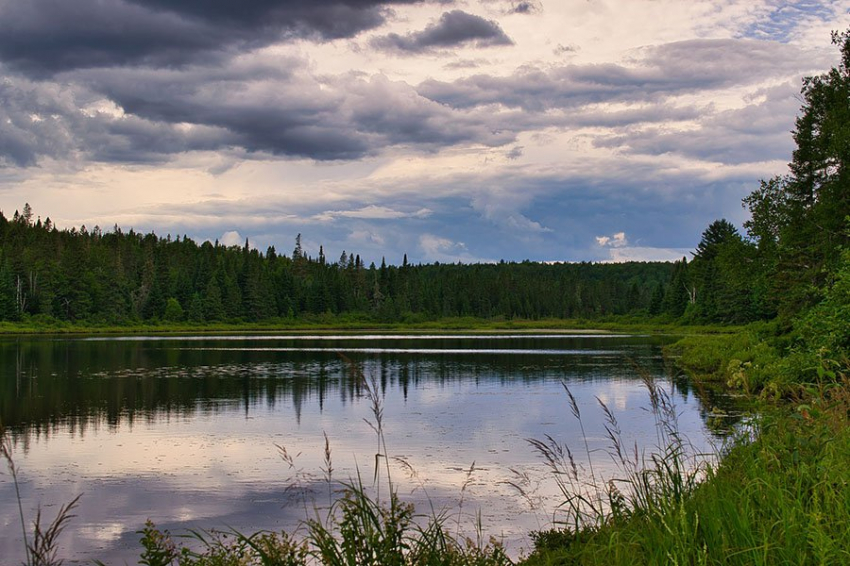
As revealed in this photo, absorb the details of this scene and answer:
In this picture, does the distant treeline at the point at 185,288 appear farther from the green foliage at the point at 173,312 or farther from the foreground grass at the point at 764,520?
the foreground grass at the point at 764,520

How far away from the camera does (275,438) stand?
77.9 feet

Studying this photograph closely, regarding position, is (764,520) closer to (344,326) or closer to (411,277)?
(344,326)

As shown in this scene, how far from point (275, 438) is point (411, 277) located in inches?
6638

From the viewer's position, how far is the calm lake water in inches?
579

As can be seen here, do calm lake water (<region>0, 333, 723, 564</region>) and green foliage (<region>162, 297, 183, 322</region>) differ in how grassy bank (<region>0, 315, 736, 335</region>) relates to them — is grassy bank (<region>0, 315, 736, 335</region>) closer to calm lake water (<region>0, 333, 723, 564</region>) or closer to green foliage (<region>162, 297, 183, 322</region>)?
green foliage (<region>162, 297, 183, 322</region>)

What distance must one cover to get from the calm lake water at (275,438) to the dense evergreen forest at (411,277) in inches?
433

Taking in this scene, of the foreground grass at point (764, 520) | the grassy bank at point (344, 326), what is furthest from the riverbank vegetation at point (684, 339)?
the grassy bank at point (344, 326)

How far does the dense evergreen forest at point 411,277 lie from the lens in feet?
140

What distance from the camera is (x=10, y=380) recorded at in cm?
4022

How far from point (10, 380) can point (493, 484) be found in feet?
106

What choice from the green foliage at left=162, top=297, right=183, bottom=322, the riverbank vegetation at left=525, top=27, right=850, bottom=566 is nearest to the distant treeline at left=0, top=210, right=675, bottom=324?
the green foliage at left=162, top=297, right=183, bottom=322

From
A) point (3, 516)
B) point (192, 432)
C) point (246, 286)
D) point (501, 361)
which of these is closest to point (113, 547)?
point (3, 516)

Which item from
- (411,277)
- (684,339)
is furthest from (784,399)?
(411,277)

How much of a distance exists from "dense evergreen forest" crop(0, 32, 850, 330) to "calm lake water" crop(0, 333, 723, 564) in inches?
433
